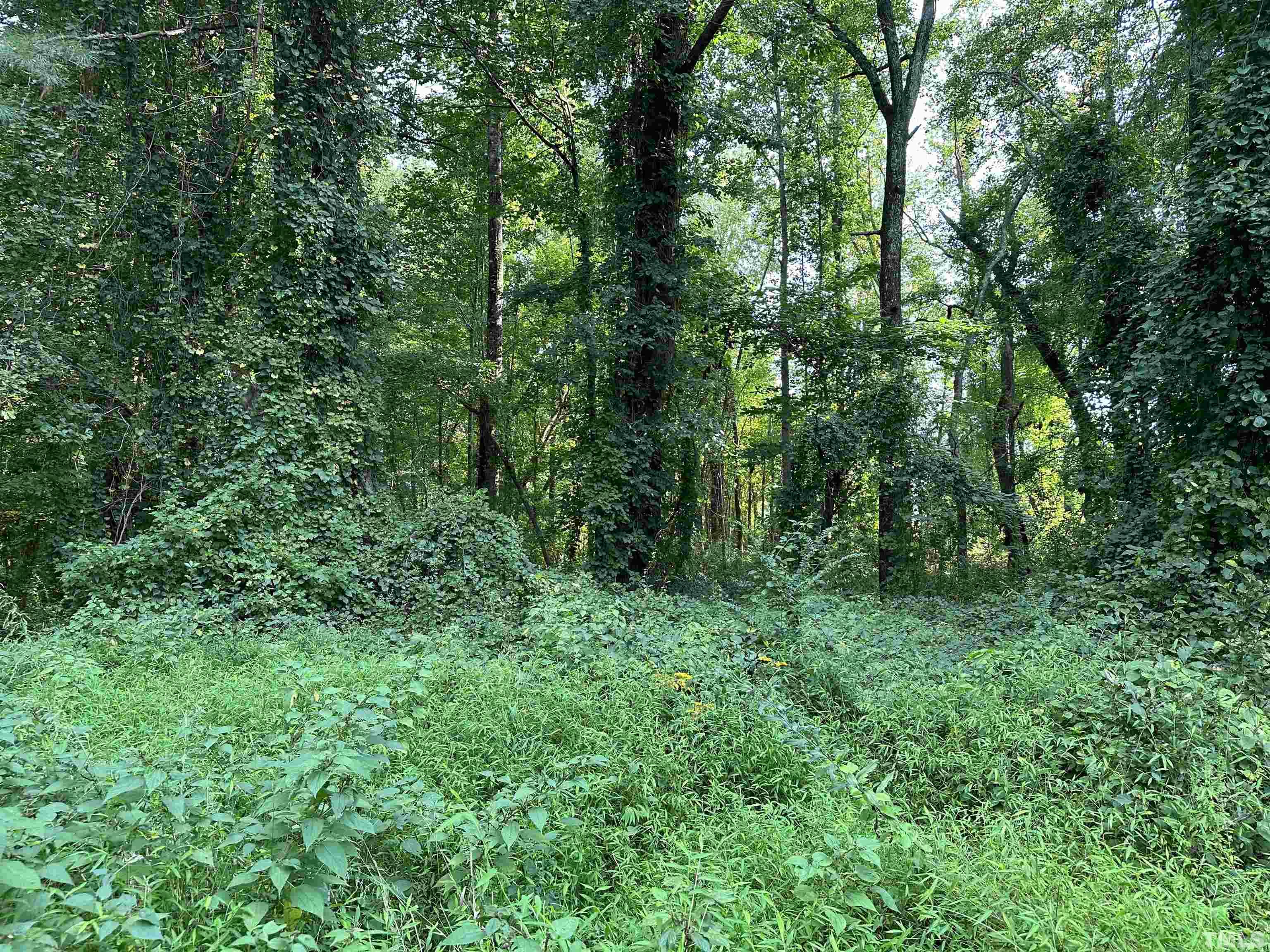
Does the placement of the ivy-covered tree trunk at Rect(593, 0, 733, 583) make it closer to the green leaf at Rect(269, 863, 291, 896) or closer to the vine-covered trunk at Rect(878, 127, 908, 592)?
the vine-covered trunk at Rect(878, 127, 908, 592)

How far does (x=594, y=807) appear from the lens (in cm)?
301

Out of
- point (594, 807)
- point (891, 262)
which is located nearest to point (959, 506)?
point (891, 262)

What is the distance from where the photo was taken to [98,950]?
5.48ft

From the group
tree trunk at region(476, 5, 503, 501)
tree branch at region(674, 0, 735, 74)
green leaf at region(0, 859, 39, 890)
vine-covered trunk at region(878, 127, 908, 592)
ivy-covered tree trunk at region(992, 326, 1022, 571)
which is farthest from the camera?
ivy-covered tree trunk at region(992, 326, 1022, 571)

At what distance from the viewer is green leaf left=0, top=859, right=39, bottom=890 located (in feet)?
4.67

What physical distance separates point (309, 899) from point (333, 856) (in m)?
0.11

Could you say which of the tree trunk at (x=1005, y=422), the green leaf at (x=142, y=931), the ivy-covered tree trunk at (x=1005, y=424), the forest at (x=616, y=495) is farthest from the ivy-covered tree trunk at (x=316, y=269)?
the tree trunk at (x=1005, y=422)

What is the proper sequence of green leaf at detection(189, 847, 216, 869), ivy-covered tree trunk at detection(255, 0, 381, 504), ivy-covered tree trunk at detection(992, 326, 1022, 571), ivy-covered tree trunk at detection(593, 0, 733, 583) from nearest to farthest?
green leaf at detection(189, 847, 216, 869)
ivy-covered tree trunk at detection(255, 0, 381, 504)
ivy-covered tree trunk at detection(593, 0, 733, 583)
ivy-covered tree trunk at detection(992, 326, 1022, 571)

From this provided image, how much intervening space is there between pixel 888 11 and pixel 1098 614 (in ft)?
36.1

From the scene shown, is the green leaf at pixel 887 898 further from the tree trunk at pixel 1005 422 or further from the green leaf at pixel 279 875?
the tree trunk at pixel 1005 422

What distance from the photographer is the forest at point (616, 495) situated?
2361 mm

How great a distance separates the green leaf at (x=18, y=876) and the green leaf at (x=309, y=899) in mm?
598

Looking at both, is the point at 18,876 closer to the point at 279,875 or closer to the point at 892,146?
the point at 279,875
